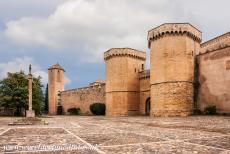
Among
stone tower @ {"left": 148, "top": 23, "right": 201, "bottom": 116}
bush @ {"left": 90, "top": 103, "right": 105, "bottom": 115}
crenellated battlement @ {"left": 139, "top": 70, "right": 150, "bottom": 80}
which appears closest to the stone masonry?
stone tower @ {"left": 148, "top": 23, "right": 201, "bottom": 116}

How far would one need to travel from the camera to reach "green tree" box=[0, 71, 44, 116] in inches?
1266

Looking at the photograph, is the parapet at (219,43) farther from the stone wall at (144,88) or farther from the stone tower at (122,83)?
the stone tower at (122,83)

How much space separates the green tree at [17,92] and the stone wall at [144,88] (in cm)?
1253

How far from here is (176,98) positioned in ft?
74.8

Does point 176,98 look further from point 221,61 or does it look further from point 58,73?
point 58,73

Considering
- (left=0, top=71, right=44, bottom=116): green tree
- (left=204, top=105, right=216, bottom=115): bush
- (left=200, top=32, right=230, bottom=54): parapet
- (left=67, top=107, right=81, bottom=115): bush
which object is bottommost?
(left=67, top=107, right=81, bottom=115): bush

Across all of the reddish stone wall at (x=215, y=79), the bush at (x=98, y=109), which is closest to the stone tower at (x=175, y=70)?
the reddish stone wall at (x=215, y=79)

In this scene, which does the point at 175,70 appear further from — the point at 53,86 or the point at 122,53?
the point at 53,86

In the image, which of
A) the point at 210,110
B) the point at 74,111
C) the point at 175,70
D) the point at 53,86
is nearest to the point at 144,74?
the point at 175,70

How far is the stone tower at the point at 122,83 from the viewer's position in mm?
30344

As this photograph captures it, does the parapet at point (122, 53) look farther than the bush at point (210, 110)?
Yes

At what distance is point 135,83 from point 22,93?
1334 centimetres

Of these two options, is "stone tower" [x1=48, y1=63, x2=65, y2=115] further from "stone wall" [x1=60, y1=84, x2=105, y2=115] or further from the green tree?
the green tree

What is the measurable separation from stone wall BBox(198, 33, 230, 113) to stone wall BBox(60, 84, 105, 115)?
17.5 metres
